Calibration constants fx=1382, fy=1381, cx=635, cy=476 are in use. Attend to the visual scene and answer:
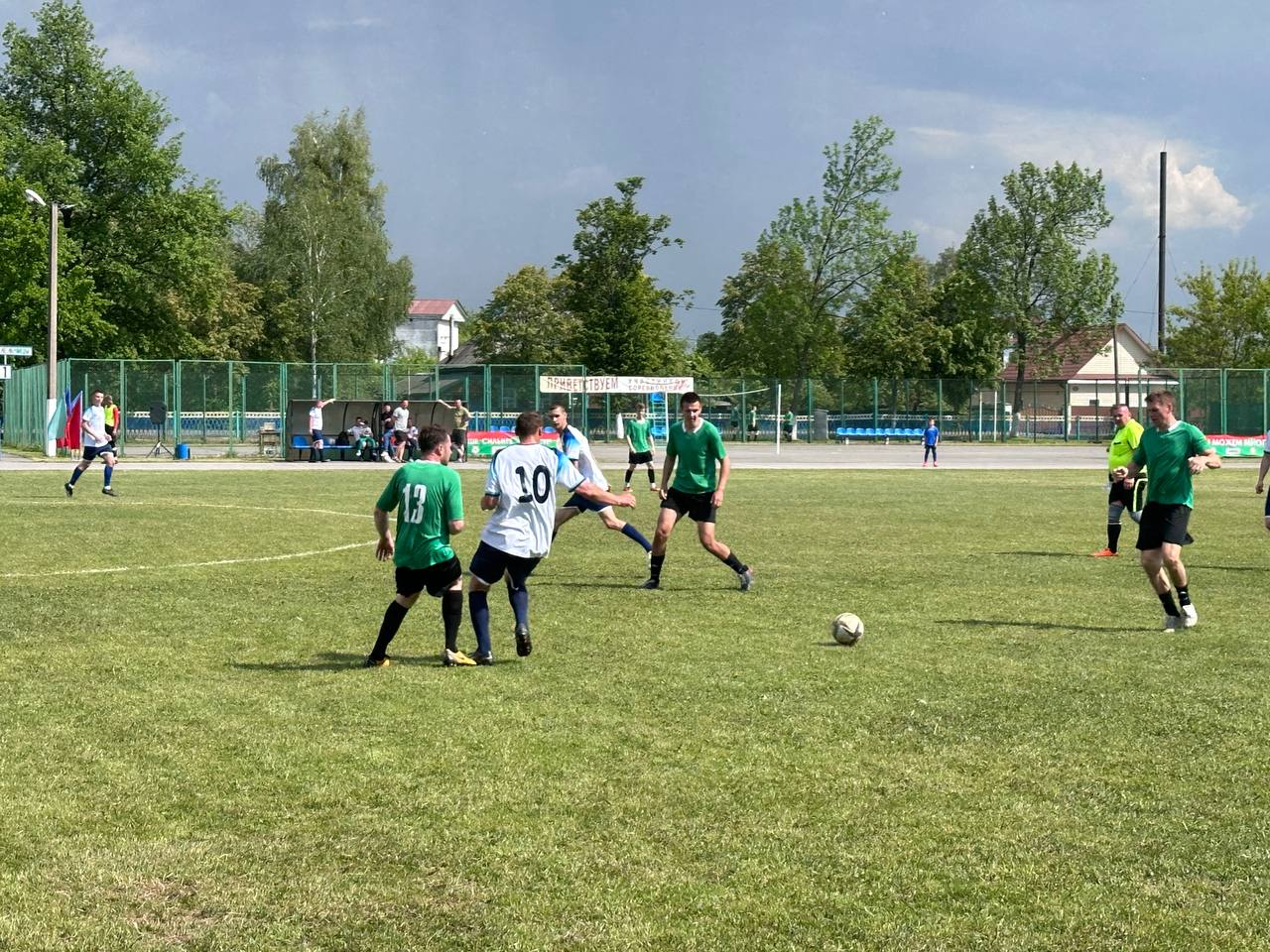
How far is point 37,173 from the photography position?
58.4 m

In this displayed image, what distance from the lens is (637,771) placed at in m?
6.57

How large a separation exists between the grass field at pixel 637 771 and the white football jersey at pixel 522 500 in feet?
2.69

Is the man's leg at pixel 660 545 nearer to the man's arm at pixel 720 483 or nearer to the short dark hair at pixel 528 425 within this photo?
the man's arm at pixel 720 483

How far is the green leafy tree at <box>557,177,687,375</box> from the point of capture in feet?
241

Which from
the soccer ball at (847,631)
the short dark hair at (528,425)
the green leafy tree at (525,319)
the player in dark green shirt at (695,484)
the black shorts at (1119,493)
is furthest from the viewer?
the green leafy tree at (525,319)

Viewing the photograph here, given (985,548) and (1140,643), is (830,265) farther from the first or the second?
(1140,643)

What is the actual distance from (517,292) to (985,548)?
7140 cm

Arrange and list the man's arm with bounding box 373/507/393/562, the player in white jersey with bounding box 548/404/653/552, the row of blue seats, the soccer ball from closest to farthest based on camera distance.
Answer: the man's arm with bounding box 373/507/393/562, the soccer ball, the player in white jersey with bounding box 548/404/653/552, the row of blue seats

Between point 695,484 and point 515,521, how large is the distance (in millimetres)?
4317

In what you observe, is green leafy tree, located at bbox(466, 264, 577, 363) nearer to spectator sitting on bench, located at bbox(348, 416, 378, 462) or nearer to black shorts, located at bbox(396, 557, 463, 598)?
spectator sitting on bench, located at bbox(348, 416, 378, 462)

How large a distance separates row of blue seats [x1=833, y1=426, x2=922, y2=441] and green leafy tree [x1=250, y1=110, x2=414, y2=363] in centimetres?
2911

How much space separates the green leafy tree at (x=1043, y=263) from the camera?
81000mm

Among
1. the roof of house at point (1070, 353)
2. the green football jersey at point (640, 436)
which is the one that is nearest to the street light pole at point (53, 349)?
the green football jersey at point (640, 436)

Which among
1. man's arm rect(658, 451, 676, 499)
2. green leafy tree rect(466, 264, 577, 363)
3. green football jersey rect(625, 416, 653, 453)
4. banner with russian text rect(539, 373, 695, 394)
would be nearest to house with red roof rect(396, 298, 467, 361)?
green leafy tree rect(466, 264, 577, 363)
